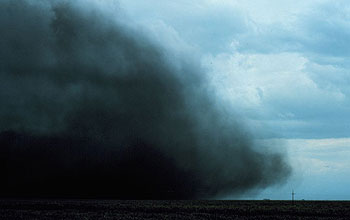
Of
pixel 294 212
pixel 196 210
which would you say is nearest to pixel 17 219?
pixel 196 210

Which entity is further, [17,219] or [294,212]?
[294,212]

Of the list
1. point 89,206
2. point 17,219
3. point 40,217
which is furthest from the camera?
point 89,206

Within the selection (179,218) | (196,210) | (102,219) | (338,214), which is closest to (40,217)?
(102,219)

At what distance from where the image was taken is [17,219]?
6388cm

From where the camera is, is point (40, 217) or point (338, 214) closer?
point (40, 217)

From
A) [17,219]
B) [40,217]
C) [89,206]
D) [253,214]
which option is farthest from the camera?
[89,206]

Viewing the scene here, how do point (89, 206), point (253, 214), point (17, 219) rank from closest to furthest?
point (17, 219) < point (253, 214) < point (89, 206)

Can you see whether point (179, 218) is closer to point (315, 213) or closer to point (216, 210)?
point (216, 210)

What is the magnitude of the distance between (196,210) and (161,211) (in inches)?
305

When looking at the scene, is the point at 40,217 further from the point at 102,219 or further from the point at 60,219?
the point at 102,219

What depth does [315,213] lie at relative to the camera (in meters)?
89.2

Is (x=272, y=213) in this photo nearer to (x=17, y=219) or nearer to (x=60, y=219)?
(x=60, y=219)

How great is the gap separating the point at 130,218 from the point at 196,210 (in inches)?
953

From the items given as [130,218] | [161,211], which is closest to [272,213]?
[161,211]
